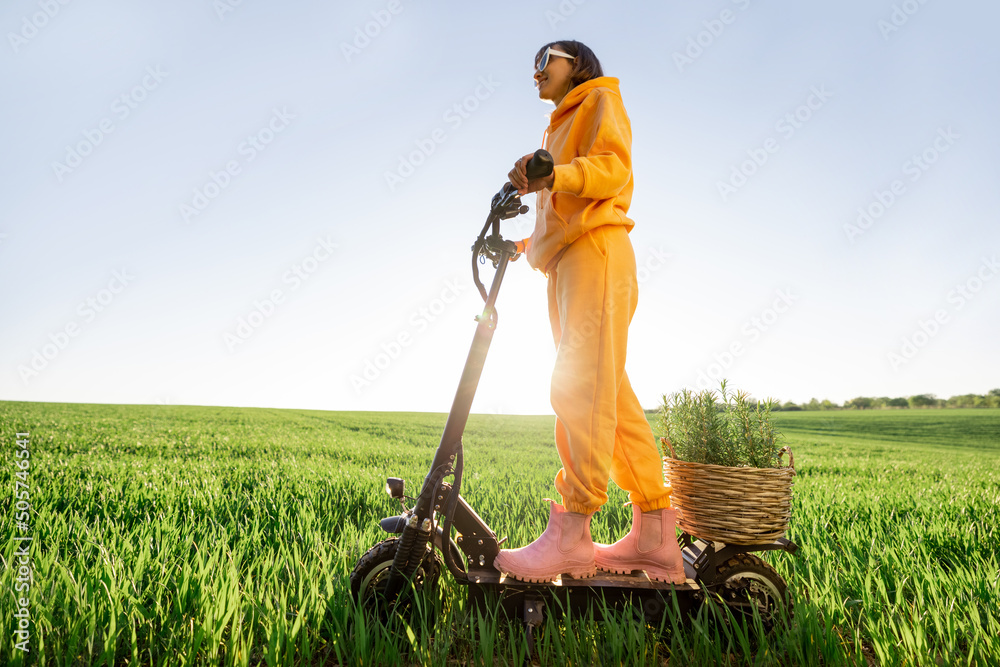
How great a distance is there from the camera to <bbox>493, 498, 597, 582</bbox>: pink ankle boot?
2.12m

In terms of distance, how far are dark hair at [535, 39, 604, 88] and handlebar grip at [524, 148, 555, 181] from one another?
81cm

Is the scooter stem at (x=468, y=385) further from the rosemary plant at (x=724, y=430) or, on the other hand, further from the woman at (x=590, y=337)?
the rosemary plant at (x=724, y=430)

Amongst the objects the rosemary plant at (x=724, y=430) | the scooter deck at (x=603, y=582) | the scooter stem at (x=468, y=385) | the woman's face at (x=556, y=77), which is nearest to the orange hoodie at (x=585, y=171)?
the woman's face at (x=556, y=77)

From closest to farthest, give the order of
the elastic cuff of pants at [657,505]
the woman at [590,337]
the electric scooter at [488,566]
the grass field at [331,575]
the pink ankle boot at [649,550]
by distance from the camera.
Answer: the grass field at [331,575] → the electric scooter at [488,566] → the woman at [590,337] → the pink ankle boot at [649,550] → the elastic cuff of pants at [657,505]

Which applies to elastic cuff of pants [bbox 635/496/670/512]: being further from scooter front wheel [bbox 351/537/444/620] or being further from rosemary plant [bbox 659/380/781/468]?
scooter front wheel [bbox 351/537/444/620]

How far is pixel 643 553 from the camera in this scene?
2.30 metres

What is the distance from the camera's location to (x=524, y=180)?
6.47 ft

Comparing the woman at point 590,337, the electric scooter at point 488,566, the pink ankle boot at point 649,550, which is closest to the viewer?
the electric scooter at point 488,566

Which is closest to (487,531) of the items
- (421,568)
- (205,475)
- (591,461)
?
(421,568)

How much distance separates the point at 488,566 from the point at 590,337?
1.13 metres

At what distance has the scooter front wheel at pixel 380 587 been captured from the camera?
2.05 meters

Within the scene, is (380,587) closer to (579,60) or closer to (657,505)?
(657,505)

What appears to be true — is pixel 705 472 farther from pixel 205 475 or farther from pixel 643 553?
pixel 205 475

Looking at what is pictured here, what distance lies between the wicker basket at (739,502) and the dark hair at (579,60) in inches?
76.5
